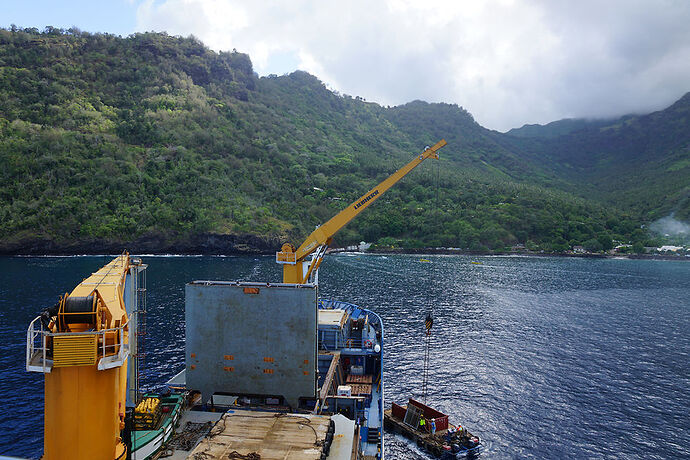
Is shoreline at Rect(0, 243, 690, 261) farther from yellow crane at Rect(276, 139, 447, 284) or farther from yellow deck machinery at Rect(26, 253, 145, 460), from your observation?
yellow deck machinery at Rect(26, 253, 145, 460)

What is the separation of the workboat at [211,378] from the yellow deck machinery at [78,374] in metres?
0.03

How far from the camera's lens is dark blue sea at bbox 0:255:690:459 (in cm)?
3125

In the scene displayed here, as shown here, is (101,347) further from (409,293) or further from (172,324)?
(409,293)

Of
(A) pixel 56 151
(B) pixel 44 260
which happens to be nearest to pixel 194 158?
(A) pixel 56 151

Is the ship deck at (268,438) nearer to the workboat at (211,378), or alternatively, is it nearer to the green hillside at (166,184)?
the workboat at (211,378)

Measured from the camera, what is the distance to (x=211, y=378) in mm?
19750

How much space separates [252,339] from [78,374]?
782 centimetres

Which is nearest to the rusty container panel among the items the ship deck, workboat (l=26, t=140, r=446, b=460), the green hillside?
workboat (l=26, t=140, r=446, b=460)

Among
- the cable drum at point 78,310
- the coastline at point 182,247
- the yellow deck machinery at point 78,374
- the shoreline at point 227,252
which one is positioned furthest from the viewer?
the shoreline at point 227,252

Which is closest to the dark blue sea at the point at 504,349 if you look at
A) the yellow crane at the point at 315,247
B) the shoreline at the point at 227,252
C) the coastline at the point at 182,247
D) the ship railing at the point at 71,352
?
the coastline at the point at 182,247

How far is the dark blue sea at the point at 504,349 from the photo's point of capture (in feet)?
103

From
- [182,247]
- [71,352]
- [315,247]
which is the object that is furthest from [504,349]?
[182,247]

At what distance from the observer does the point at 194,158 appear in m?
154

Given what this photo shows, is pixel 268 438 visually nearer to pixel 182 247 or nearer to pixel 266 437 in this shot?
pixel 266 437
